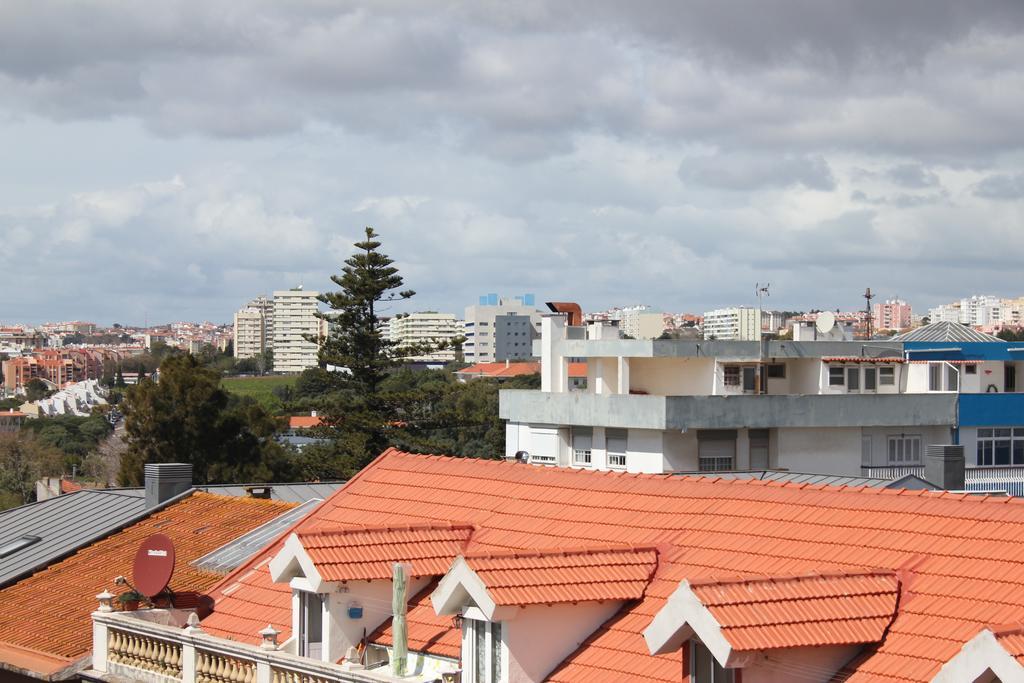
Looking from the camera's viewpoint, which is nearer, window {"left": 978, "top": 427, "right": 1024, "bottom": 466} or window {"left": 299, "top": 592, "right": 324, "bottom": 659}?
window {"left": 299, "top": 592, "right": 324, "bottom": 659}

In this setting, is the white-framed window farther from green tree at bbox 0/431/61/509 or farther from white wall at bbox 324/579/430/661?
green tree at bbox 0/431/61/509

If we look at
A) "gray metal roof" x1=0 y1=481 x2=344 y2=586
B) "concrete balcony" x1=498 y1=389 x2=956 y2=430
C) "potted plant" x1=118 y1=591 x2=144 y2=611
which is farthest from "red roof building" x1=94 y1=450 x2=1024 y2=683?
"concrete balcony" x1=498 y1=389 x2=956 y2=430

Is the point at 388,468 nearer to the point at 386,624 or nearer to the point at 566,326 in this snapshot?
the point at 386,624

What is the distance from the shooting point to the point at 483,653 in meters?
13.2

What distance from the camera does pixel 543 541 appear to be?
15.6 metres

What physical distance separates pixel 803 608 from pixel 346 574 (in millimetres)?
4986

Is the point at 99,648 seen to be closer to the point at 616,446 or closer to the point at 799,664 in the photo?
the point at 799,664

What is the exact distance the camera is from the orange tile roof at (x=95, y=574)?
65.6ft

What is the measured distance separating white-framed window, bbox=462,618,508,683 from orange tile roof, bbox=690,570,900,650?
8.52 ft

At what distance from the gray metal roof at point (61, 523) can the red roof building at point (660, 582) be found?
8172mm

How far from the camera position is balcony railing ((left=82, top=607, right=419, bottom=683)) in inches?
559

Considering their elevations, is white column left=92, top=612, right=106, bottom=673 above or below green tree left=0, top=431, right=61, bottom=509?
above

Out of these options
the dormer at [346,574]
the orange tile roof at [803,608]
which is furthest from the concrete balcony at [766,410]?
the orange tile roof at [803,608]

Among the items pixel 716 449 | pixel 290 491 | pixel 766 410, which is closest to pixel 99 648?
pixel 290 491
